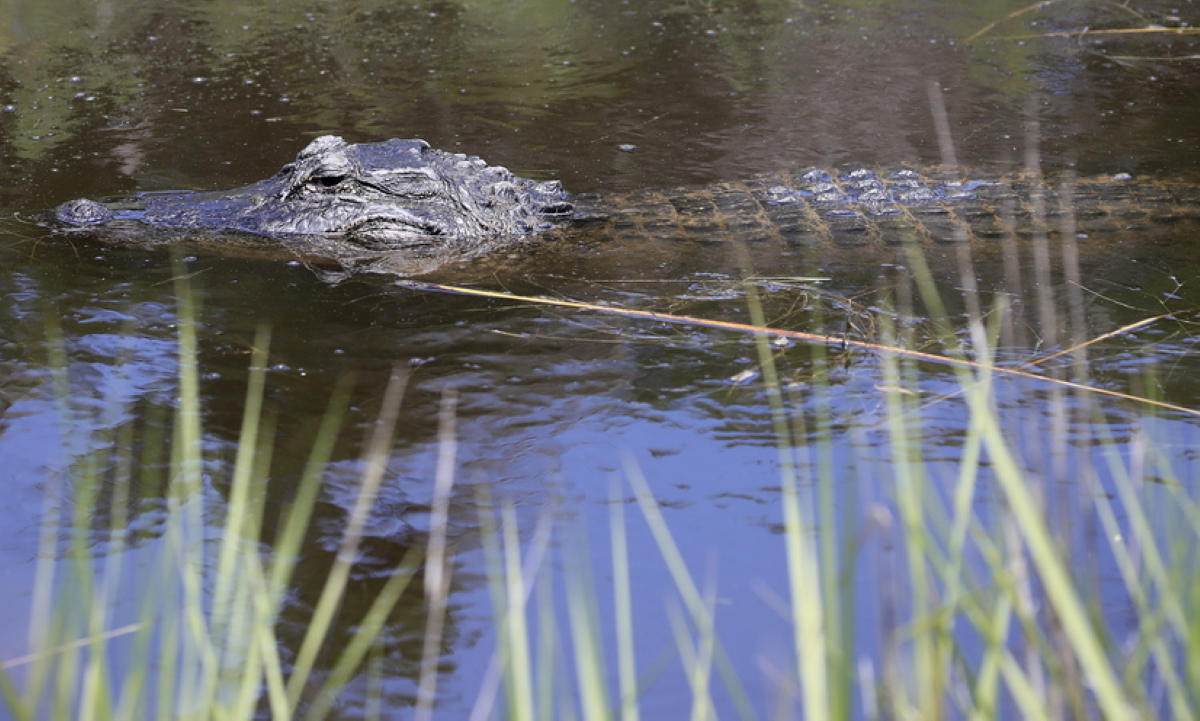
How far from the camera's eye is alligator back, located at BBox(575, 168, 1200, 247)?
15.1 feet

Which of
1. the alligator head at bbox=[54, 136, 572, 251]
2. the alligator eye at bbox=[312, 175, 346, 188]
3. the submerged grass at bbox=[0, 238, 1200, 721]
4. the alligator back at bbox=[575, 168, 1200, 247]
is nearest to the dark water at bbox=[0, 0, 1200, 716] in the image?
the submerged grass at bbox=[0, 238, 1200, 721]

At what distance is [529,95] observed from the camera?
734 centimetres

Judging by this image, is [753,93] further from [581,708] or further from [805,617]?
[805,617]

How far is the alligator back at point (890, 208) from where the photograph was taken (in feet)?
15.1

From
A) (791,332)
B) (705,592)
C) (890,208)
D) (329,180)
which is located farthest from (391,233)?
(705,592)

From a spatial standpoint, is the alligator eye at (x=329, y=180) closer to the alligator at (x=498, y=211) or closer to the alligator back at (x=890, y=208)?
the alligator at (x=498, y=211)

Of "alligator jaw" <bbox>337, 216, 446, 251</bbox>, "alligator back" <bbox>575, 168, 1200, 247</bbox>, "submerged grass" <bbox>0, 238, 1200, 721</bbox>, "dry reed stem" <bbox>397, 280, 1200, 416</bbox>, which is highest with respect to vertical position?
"alligator back" <bbox>575, 168, 1200, 247</bbox>

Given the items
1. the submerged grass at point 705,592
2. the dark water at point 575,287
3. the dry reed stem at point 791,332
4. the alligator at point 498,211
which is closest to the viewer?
the submerged grass at point 705,592

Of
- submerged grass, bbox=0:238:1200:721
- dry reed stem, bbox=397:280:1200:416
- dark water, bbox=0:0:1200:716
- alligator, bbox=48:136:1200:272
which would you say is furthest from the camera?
alligator, bbox=48:136:1200:272

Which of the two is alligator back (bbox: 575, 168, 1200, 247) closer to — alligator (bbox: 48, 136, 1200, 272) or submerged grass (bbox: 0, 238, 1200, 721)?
alligator (bbox: 48, 136, 1200, 272)

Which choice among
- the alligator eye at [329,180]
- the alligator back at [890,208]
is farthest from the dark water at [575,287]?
the alligator eye at [329,180]

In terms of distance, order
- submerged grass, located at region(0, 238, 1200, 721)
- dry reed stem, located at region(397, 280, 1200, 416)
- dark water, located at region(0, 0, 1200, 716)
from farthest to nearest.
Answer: dry reed stem, located at region(397, 280, 1200, 416)
dark water, located at region(0, 0, 1200, 716)
submerged grass, located at region(0, 238, 1200, 721)

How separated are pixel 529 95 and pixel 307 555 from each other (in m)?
5.50

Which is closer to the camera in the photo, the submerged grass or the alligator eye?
the submerged grass
